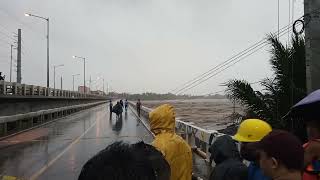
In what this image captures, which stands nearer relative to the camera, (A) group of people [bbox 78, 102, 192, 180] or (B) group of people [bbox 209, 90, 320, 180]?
(A) group of people [bbox 78, 102, 192, 180]

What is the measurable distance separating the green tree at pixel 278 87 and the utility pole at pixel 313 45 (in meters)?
2.29

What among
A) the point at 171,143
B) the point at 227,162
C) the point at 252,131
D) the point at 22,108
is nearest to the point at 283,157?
the point at 252,131

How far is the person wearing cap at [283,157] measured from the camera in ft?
9.75

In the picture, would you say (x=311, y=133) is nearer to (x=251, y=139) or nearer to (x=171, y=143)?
(x=251, y=139)

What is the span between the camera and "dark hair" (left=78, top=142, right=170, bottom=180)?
2.06 m

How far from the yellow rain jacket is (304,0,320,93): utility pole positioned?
3.07 meters

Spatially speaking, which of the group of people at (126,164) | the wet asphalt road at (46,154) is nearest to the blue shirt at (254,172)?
the group of people at (126,164)

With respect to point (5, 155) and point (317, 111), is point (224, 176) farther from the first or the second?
point (5, 155)

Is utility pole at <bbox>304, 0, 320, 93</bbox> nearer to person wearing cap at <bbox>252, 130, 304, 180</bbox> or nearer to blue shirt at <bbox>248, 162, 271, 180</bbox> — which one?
blue shirt at <bbox>248, 162, 271, 180</bbox>

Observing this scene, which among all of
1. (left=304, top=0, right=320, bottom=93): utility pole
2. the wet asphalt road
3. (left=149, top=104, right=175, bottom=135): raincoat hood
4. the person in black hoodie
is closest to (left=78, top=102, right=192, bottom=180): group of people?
the person in black hoodie

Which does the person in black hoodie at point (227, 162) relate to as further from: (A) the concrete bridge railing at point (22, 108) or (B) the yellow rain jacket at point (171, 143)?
(A) the concrete bridge railing at point (22, 108)

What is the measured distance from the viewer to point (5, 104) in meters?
31.6

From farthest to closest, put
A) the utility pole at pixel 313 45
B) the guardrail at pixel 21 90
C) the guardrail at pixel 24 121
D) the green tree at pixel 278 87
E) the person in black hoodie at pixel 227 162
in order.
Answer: the guardrail at pixel 21 90
the guardrail at pixel 24 121
the green tree at pixel 278 87
the utility pole at pixel 313 45
the person in black hoodie at pixel 227 162

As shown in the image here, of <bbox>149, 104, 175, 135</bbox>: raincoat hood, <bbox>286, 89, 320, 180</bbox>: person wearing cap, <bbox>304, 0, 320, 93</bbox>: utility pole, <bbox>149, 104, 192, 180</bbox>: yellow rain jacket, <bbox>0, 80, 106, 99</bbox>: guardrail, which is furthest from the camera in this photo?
<bbox>0, 80, 106, 99</bbox>: guardrail
